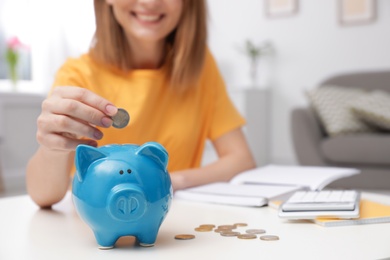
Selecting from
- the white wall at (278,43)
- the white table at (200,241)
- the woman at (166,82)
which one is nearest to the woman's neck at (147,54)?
the woman at (166,82)

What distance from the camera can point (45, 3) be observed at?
4309 millimetres

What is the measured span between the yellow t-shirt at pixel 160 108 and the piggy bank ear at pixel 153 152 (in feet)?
2.04

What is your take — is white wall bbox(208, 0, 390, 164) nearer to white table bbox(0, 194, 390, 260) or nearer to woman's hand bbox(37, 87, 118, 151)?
white table bbox(0, 194, 390, 260)

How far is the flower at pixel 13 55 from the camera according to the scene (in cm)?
420

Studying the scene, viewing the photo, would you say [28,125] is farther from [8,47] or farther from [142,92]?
[142,92]

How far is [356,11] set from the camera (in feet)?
14.6

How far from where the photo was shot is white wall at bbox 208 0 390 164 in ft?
14.6

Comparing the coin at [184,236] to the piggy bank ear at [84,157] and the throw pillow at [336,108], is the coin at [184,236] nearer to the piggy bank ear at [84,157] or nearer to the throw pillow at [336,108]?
the piggy bank ear at [84,157]

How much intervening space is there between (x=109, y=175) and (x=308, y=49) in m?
4.22

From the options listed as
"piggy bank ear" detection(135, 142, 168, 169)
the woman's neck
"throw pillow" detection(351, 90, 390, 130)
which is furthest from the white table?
"throw pillow" detection(351, 90, 390, 130)

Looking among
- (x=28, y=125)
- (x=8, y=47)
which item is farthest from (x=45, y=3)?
(x=28, y=125)

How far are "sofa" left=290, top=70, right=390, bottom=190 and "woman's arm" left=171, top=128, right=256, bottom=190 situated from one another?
63.4 inches

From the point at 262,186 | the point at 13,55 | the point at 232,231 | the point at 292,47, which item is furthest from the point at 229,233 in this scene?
the point at 292,47

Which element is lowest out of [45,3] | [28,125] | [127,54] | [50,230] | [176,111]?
[28,125]
